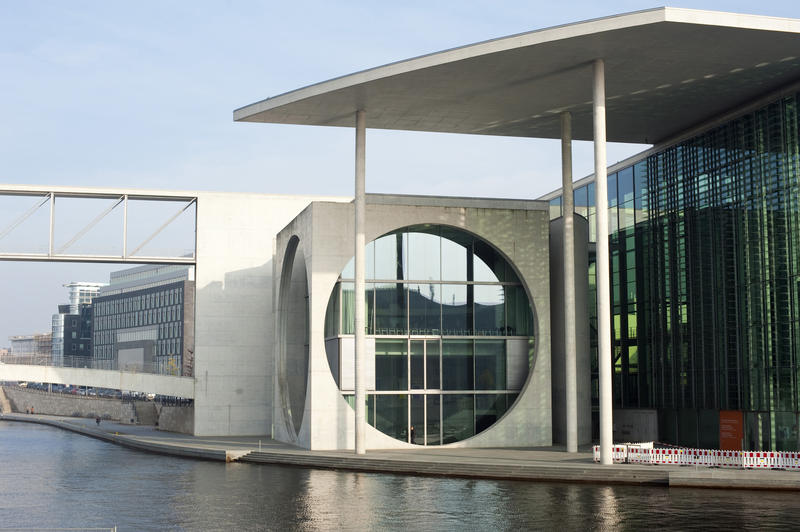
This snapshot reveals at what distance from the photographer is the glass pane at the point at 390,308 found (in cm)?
3819

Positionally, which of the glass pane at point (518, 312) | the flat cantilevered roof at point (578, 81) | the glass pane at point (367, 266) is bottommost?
the glass pane at point (518, 312)

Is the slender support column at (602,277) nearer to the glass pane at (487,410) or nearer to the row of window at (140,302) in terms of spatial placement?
the glass pane at (487,410)

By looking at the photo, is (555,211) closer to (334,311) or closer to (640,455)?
(334,311)

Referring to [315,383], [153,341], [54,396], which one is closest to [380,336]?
[315,383]

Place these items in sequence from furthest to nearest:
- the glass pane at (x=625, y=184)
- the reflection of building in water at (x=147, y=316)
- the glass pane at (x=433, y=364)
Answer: the reflection of building in water at (x=147, y=316) < the glass pane at (x=625, y=184) < the glass pane at (x=433, y=364)

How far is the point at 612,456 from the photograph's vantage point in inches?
1184

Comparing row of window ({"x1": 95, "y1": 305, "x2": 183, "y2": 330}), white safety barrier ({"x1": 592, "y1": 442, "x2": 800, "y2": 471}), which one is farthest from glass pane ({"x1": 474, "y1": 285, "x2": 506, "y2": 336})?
row of window ({"x1": 95, "y1": 305, "x2": 183, "y2": 330})

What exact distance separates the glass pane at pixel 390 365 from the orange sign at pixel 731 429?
11.9 m

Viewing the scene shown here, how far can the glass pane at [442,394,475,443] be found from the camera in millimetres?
38125

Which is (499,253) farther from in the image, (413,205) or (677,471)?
(677,471)

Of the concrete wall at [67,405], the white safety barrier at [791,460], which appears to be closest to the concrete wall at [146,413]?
the concrete wall at [67,405]

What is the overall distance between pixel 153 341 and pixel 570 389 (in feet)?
367

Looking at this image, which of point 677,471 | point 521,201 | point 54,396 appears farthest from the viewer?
point 54,396

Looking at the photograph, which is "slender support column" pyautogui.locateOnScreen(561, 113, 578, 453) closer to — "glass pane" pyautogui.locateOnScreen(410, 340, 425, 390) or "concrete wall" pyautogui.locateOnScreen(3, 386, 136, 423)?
"glass pane" pyautogui.locateOnScreen(410, 340, 425, 390)
